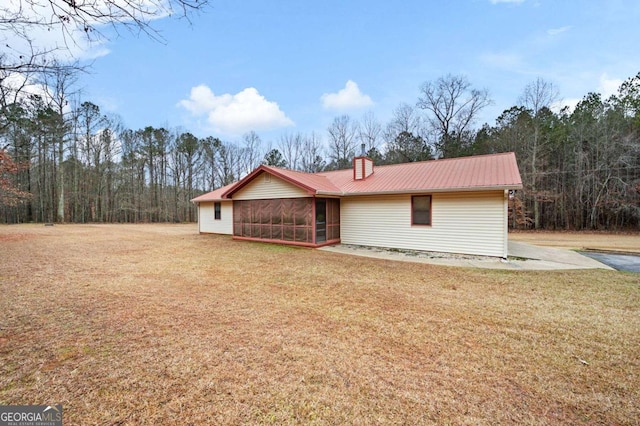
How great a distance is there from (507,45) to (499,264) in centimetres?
1070

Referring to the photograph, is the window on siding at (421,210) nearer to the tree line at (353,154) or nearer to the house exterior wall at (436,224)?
the house exterior wall at (436,224)

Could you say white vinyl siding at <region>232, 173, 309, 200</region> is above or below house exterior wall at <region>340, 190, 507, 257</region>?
above

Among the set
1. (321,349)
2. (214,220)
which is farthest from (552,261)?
(214,220)

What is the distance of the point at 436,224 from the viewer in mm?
9844

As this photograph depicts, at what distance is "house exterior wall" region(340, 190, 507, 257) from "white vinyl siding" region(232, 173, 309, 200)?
2327 millimetres

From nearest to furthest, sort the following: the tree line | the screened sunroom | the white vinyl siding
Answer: the screened sunroom → the white vinyl siding → the tree line

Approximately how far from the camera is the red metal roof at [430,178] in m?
8.93

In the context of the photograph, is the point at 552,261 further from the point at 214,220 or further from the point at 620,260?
the point at 214,220

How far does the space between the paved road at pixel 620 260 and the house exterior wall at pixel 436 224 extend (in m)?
3.03

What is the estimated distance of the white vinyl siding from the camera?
1150 cm

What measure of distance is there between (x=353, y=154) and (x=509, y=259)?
2193cm

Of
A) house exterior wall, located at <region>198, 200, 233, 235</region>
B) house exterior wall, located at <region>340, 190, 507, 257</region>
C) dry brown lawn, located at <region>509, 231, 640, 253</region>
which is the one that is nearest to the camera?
house exterior wall, located at <region>340, 190, 507, 257</region>

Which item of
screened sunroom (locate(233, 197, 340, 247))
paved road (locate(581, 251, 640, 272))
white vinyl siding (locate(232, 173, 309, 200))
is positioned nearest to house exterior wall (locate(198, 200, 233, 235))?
white vinyl siding (locate(232, 173, 309, 200))

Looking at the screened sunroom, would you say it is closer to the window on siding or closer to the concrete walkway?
the concrete walkway
